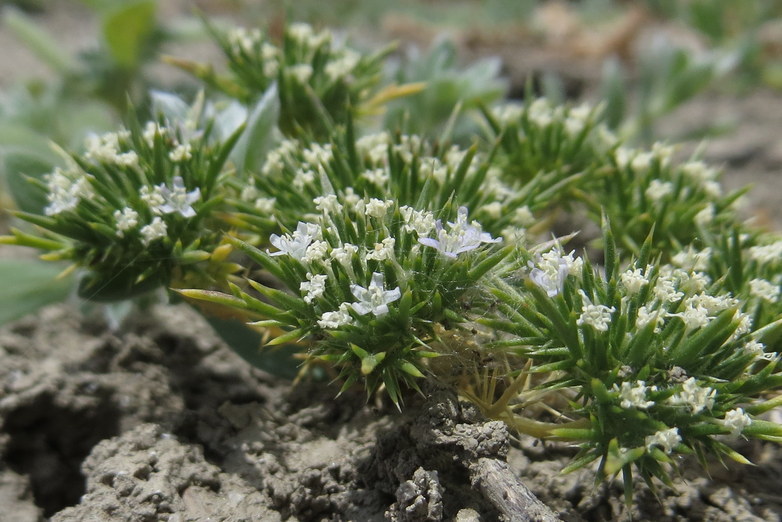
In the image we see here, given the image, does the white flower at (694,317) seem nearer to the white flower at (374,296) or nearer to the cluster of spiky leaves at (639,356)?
the cluster of spiky leaves at (639,356)

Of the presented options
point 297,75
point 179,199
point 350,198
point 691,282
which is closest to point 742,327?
point 691,282

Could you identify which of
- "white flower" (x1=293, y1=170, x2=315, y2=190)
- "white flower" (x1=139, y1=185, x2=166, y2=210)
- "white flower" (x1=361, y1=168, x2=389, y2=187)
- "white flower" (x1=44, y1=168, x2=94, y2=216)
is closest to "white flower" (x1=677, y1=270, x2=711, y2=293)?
"white flower" (x1=361, y1=168, x2=389, y2=187)

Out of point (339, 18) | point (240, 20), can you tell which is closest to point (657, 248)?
point (339, 18)

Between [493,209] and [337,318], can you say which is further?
[493,209]

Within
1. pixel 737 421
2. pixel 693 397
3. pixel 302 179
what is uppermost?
pixel 302 179

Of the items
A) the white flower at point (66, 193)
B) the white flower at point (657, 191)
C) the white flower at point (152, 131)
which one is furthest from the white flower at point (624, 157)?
the white flower at point (66, 193)

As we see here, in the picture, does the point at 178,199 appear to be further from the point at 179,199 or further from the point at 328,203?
the point at 328,203

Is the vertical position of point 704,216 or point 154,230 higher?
point 154,230
